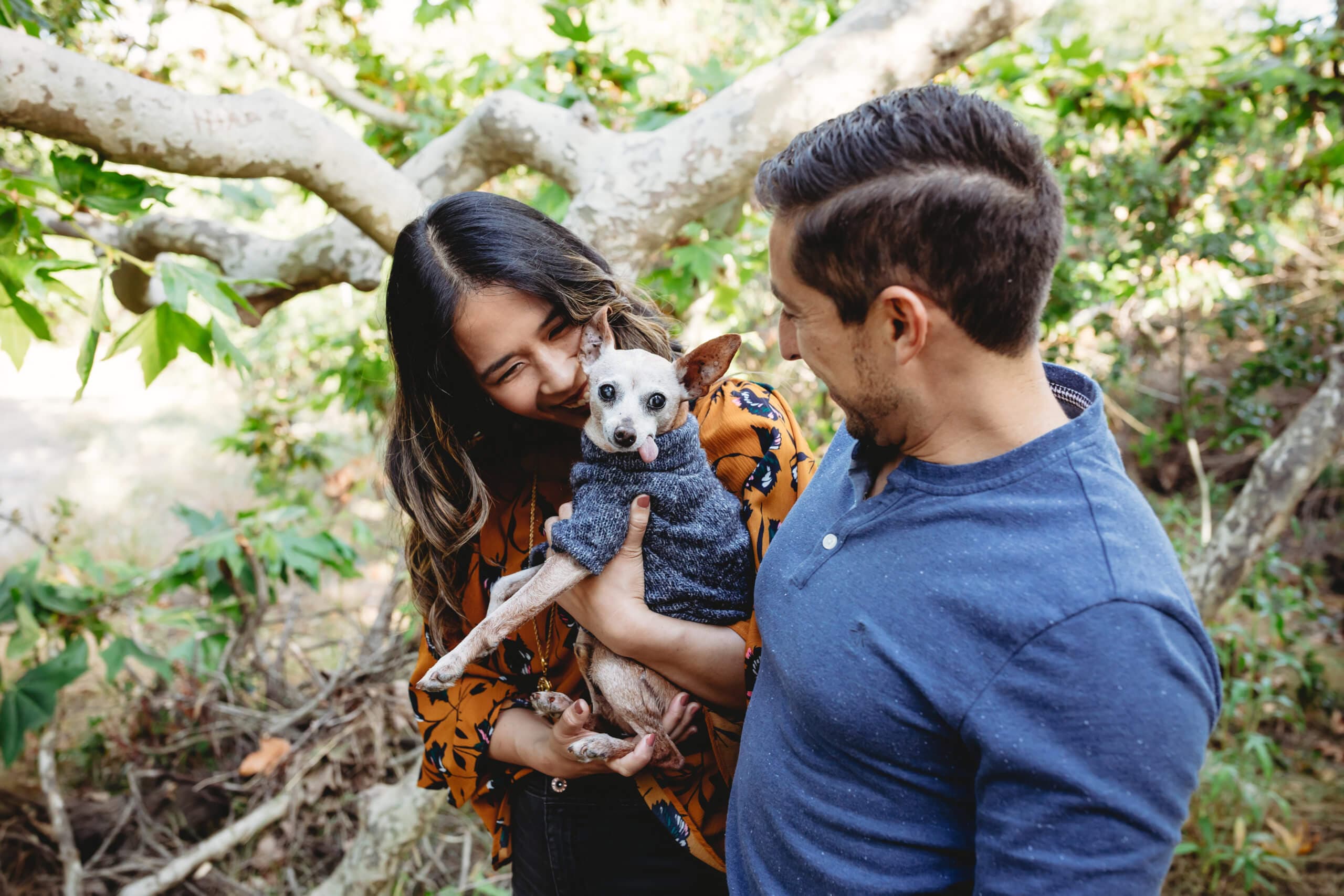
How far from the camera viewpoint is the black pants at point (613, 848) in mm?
1712

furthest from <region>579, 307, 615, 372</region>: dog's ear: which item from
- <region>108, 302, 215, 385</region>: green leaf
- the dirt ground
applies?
the dirt ground

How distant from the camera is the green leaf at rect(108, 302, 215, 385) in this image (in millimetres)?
1852

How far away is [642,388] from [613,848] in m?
0.97

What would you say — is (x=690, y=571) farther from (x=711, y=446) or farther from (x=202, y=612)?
(x=202, y=612)

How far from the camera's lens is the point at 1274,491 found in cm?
357

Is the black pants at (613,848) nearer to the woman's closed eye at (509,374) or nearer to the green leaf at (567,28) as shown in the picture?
the woman's closed eye at (509,374)

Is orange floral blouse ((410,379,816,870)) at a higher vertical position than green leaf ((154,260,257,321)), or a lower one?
lower

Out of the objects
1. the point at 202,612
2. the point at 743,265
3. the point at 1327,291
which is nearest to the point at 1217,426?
the point at 1327,291

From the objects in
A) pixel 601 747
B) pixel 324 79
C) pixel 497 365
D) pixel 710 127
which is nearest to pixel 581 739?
pixel 601 747

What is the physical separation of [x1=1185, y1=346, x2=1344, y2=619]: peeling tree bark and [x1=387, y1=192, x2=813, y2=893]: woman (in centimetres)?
299

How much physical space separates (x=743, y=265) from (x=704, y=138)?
4.24 ft

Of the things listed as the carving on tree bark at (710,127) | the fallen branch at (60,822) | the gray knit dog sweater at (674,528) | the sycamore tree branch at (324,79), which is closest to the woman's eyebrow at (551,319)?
the gray knit dog sweater at (674,528)

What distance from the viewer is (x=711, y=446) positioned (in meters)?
1.76

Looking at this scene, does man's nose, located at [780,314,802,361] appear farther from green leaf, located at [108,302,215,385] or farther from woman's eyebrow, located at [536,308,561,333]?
green leaf, located at [108,302,215,385]
